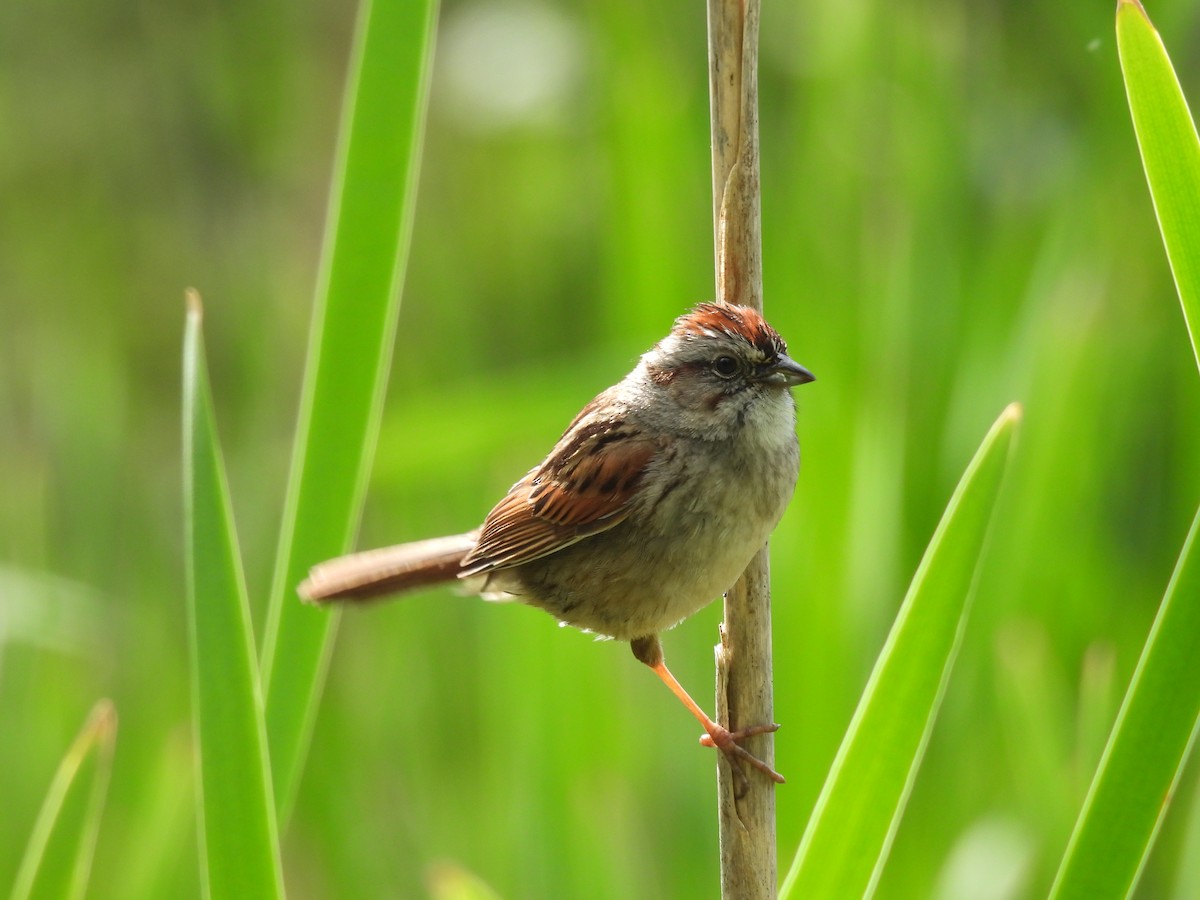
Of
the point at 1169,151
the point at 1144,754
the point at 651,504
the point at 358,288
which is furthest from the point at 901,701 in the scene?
the point at 651,504

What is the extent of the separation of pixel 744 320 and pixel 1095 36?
151 cm

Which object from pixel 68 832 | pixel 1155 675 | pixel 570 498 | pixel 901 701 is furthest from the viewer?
pixel 570 498

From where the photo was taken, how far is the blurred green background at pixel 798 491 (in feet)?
7.55

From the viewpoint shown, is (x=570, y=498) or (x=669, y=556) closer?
(x=669, y=556)

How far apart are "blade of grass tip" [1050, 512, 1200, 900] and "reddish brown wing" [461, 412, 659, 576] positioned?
1033 mm

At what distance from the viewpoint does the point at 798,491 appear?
2.49 meters

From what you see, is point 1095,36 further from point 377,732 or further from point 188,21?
point 188,21

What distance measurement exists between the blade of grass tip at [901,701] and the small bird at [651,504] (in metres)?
0.50

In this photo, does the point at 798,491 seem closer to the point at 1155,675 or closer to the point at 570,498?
the point at 570,498

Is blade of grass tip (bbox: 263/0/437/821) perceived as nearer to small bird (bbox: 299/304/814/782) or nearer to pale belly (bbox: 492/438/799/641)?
small bird (bbox: 299/304/814/782)

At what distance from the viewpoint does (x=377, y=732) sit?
9.54 feet

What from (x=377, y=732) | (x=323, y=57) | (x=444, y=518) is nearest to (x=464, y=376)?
(x=444, y=518)

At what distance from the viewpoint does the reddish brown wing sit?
2.13 meters

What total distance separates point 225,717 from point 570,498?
3.39 feet
